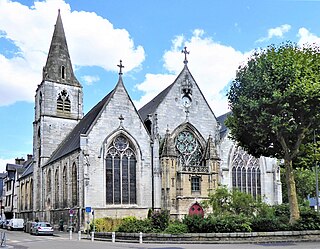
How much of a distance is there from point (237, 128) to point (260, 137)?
1.63 metres

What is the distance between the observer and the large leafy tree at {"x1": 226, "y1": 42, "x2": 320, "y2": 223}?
897 inches

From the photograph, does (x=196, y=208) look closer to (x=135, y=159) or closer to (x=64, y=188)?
(x=135, y=159)

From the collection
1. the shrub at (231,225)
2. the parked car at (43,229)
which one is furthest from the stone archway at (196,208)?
the shrub at (231,225)

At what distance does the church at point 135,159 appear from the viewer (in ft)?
119

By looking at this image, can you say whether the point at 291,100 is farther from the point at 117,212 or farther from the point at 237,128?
the point at 117,212

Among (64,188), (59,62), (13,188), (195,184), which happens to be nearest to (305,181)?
(195,184)

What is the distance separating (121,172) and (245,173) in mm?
14101

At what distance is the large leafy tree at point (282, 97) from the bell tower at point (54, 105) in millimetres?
28039

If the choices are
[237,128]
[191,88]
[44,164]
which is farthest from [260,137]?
[44,164]

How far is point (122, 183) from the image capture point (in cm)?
3731

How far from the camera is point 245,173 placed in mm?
44312

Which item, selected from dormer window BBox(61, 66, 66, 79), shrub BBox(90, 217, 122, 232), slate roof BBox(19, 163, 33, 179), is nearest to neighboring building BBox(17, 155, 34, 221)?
slate roof BBox(19, 163, 33, 179)

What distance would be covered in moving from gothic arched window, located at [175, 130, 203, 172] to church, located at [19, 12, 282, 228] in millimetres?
99

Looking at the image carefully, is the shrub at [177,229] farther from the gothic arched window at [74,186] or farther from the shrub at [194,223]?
the gothic arched window at [74,186]
